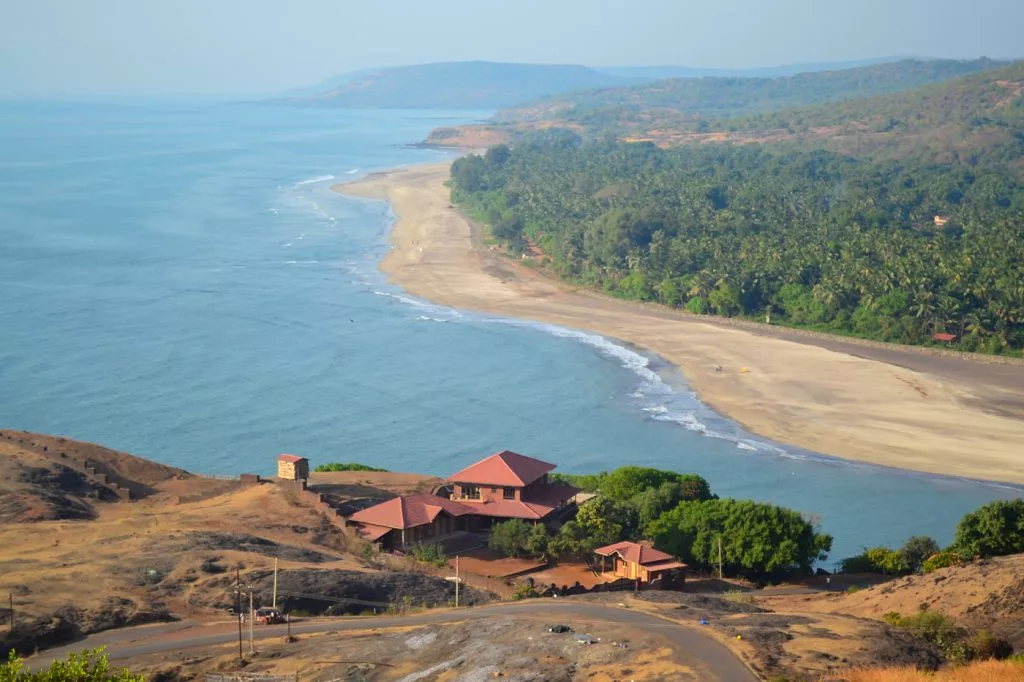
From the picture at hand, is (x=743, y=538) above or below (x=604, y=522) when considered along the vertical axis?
below

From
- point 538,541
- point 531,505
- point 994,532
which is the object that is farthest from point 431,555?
point 994,532

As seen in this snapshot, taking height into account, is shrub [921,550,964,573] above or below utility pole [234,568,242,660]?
below

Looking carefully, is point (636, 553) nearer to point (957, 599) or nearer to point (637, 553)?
point (637, 553)

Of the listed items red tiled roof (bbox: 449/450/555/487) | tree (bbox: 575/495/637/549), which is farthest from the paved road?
red tiled roof (bbox: 449/450/555/487)

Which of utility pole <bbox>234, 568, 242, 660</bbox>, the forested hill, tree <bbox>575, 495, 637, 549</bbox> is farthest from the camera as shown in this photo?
the forested hill

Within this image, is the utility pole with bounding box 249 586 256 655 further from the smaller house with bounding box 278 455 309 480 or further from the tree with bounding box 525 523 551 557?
the smaller house with bounding box 278 455 309 480

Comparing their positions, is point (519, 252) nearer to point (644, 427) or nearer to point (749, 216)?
point (749, 216)
